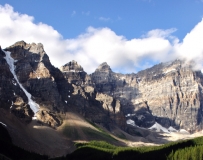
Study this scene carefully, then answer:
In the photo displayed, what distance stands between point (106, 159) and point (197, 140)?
51.9 metres

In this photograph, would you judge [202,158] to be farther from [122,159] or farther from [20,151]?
[20,151]

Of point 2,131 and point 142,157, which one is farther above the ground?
point 2,131

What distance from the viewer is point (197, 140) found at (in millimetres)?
195125

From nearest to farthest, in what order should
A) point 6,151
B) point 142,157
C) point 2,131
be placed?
point 6,151
point 142,157
point 2,131

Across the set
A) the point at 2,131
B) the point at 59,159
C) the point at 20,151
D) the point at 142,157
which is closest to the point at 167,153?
the point at 142,157

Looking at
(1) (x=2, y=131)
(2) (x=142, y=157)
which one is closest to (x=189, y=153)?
(2) (x=142, y=157)

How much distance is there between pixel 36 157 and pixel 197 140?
291 feet

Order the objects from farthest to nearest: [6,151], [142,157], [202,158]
Result: [142,157]
[6,151]
[202,158]

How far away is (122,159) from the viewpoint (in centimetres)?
19300

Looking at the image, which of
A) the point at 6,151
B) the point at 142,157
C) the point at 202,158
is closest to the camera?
the point at 202,158

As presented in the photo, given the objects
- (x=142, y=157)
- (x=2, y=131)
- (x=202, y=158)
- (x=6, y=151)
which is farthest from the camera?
(x=2, y=131)

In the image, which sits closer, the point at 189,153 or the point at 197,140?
the point at 189,153

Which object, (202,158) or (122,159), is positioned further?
(122,159)

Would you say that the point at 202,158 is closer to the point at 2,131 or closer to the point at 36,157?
the point at 36,157
